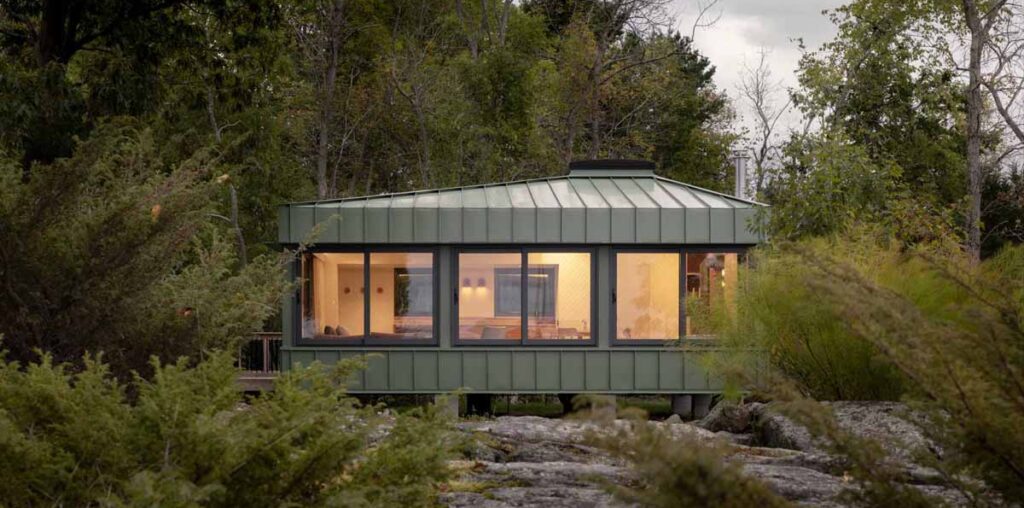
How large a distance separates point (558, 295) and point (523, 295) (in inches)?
15.8

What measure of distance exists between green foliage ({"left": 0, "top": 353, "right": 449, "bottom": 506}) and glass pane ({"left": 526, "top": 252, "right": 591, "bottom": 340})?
32.1ft

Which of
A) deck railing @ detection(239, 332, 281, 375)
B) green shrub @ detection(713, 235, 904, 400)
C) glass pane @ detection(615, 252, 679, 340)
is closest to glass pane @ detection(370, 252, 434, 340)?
glass pane @ detection(615, 252, 679, 340)

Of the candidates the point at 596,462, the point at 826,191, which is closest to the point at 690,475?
the point at 596,462

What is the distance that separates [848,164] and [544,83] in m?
13.0

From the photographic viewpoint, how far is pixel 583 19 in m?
27.2

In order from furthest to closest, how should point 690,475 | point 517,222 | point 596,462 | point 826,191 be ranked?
point 517,222, point 826,191, point 596,462, point 690,475

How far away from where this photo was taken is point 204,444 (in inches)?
127

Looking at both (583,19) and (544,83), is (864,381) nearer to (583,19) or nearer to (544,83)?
(544,83)

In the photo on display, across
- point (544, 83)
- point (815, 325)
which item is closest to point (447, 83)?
point (544, 83)

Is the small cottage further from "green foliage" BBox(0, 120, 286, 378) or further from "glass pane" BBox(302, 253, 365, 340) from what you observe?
"green foliage" BBox(0, 120, 286, 378)

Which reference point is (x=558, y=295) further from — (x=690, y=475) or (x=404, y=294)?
(x=690, y=475)

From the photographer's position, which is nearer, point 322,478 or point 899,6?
point 322,478

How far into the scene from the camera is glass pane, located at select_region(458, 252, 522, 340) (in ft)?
44.4

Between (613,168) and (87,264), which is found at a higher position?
(613,168)
